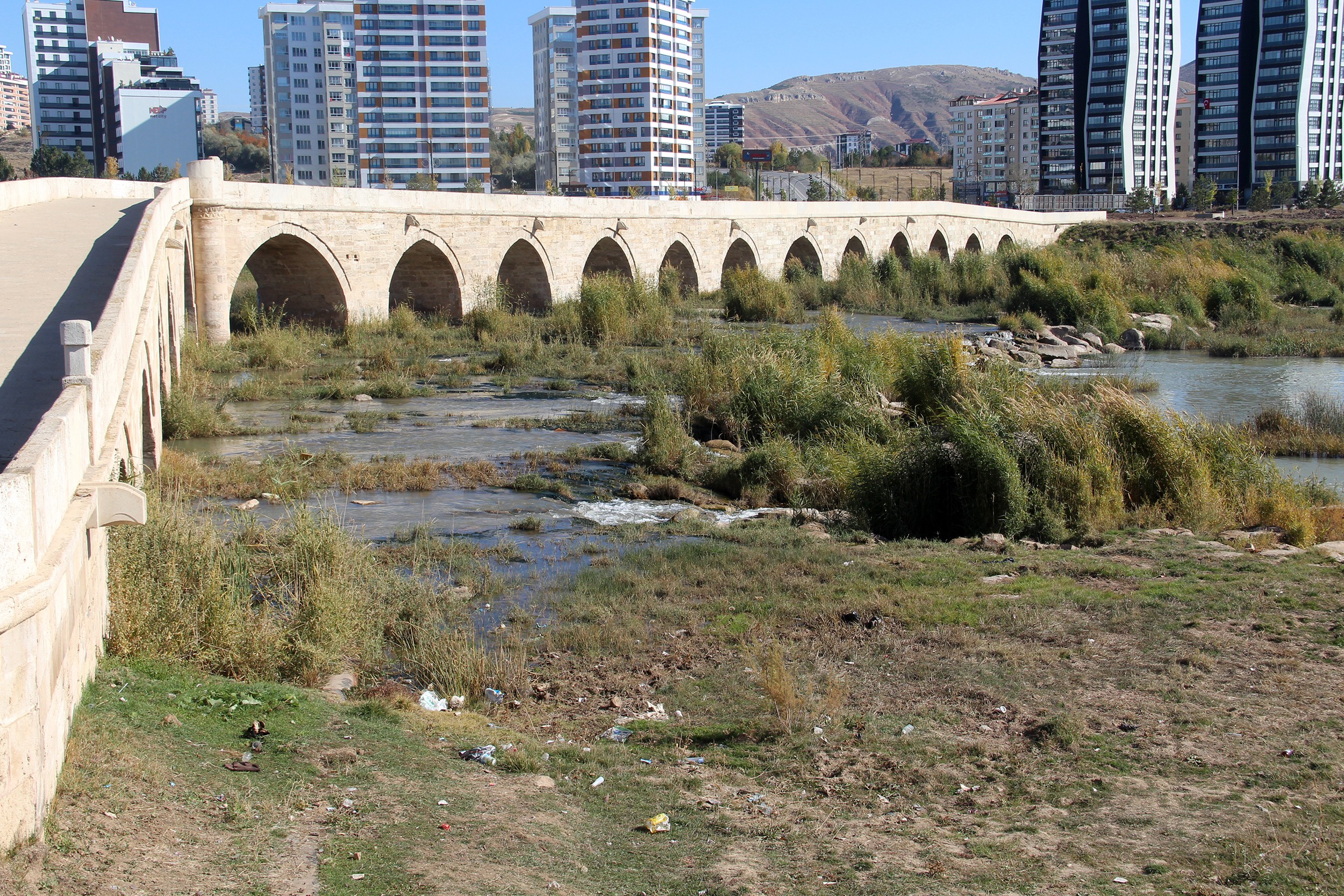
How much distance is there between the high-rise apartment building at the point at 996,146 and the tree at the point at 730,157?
58.1ft

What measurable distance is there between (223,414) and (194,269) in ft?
18.1

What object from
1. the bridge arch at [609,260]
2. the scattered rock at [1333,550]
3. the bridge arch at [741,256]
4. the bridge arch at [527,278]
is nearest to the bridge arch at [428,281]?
the bridge arch at [527,278]

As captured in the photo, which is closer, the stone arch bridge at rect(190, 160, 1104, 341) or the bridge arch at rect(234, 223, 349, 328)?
the stone arch bridge at rect(190, 160, 1104, 341)

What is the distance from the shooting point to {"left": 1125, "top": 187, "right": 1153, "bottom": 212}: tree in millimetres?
60469

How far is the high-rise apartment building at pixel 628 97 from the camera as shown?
76.9 meters

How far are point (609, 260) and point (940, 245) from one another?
18654mm

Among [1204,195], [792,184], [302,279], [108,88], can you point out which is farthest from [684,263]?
[108,88]

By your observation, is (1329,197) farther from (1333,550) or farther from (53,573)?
(53,573)

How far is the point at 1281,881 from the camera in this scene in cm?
413

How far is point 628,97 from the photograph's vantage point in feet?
253

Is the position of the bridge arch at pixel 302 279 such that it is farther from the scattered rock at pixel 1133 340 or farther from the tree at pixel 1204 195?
the tree at pixel 1204 195

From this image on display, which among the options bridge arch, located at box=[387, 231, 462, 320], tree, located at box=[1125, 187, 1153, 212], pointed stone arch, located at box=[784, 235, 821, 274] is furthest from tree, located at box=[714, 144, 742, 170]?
bridge arch, located at box=[387, 231, 462, 320]

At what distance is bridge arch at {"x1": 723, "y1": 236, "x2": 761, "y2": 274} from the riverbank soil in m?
25.9

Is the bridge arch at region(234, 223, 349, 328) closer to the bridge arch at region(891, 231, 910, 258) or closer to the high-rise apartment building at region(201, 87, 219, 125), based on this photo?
the bridge arch at region(891, 231, 910, 258)
